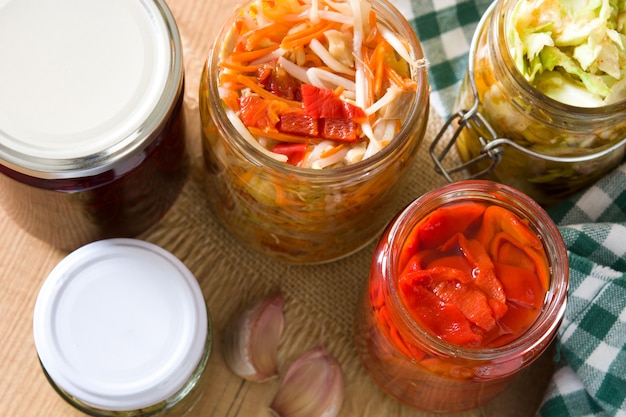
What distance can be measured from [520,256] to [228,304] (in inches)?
18.0

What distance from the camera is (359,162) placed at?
1022 millimetres

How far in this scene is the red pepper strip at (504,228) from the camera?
1.06m

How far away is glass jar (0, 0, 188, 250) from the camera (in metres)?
1.04

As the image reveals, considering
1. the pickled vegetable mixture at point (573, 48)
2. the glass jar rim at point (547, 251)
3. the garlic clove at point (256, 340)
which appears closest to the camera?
the glass jar rim at point (547, 251)

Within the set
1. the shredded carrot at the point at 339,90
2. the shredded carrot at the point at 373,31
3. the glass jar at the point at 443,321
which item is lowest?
the glass jar at the point at 443,321

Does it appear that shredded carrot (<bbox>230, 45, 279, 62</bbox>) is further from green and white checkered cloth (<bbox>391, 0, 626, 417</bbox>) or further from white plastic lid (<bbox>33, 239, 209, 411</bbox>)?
green and white checkered cloth (<bbox>391, 0, 626, 417</bbox>)

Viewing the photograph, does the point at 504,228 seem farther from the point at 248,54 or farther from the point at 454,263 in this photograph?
the point at 248,54

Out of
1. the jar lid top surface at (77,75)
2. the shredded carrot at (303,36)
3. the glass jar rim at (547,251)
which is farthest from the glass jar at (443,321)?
the jar lid top surface at (77,75)

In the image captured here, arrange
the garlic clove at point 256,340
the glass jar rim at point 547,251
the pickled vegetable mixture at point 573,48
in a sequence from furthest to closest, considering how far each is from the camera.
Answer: the garlic clove at point 256,340, the pickled vegetable mixture at point 573,48, the glass jar rim at point 547,251

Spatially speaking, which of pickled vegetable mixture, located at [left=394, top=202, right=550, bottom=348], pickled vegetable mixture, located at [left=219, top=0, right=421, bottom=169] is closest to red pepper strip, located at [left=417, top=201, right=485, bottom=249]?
pickled vegetable mixture, located at [left=394, top=202, right=550, bottom=348]

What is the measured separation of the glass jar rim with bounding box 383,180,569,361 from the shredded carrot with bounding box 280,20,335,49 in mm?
242

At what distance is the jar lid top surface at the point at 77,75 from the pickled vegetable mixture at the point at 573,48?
46cm

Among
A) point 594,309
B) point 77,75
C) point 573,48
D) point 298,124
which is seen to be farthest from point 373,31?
point 594,309

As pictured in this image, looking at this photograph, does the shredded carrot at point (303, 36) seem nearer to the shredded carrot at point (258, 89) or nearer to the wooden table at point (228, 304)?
the shredded carrot at point (258, 89)
